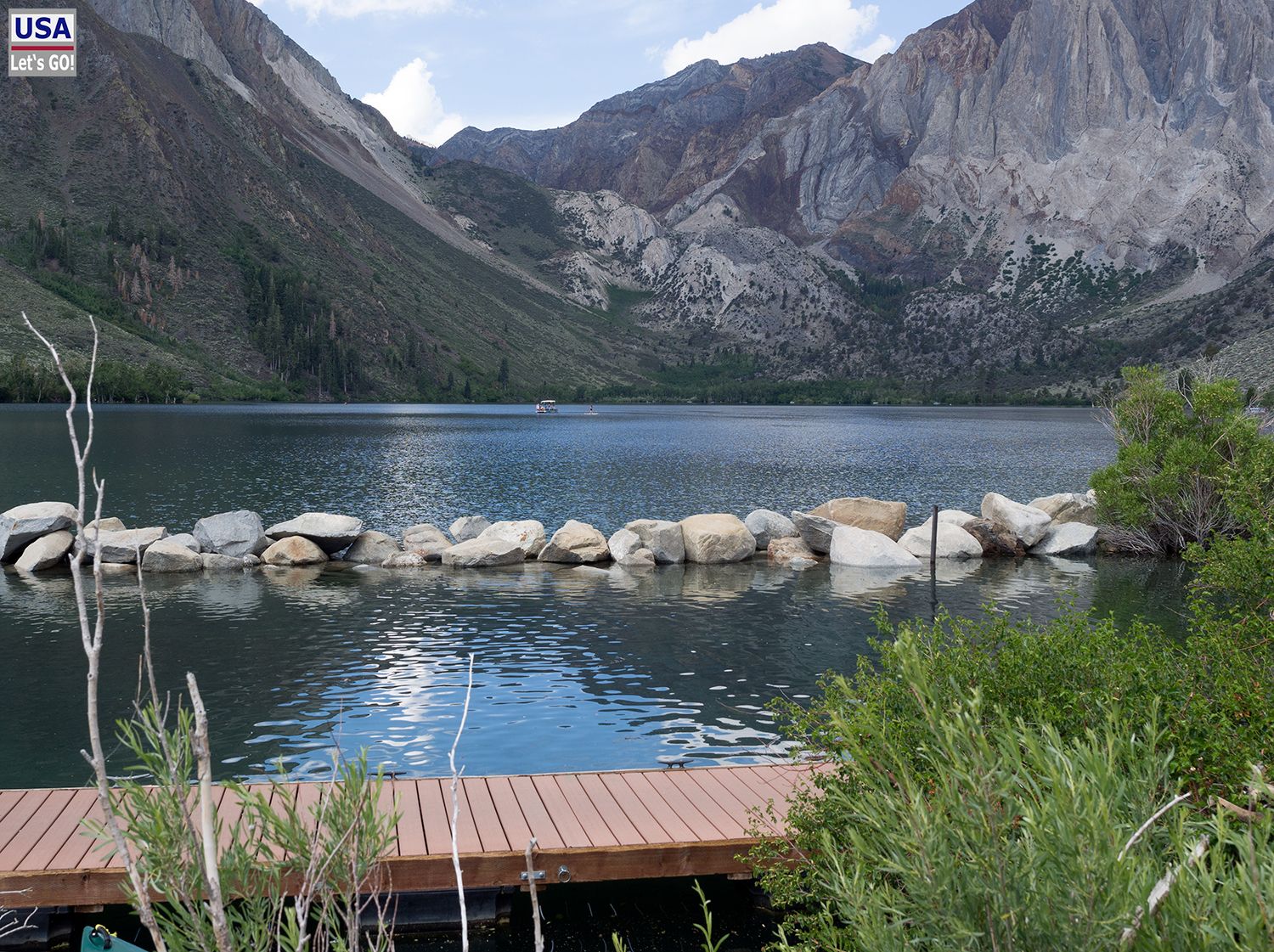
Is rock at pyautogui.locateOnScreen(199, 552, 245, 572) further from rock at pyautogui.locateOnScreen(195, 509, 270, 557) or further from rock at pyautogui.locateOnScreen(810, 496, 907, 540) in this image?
rock at pyautogui.locateOnScreen(810, 496, 907, 540)

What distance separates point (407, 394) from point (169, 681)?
6807 inches

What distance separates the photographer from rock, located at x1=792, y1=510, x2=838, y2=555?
33938 mm

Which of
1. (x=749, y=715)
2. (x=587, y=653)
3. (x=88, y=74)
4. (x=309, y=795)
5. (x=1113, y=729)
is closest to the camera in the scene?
(x=1113, y=729)

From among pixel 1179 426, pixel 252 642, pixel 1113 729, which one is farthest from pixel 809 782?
pixel 1179 426

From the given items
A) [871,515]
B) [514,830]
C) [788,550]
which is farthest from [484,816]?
[871,515]

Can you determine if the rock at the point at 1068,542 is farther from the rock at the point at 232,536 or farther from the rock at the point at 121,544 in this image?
the rock at the point at 121,544

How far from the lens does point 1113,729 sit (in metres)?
6.17

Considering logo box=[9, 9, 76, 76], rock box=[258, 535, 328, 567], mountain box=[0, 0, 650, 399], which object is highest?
logo box=[9, 9, 76, 76]

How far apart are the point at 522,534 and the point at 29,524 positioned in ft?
49.7

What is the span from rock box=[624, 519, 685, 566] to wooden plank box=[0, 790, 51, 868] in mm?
22789

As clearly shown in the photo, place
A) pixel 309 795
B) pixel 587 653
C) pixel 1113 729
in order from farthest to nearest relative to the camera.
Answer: pixel 587 653 → pixel 309 795 → pixel 1113 729

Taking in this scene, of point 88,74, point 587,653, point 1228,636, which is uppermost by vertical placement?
point 88,74

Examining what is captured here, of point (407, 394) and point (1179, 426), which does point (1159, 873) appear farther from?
point (407, 394)

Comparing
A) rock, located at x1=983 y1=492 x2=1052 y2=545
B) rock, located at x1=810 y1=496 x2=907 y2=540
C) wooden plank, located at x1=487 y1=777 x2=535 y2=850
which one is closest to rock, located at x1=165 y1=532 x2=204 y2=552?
rock, located at x1=810 y1=496 x2=907 y2=540
